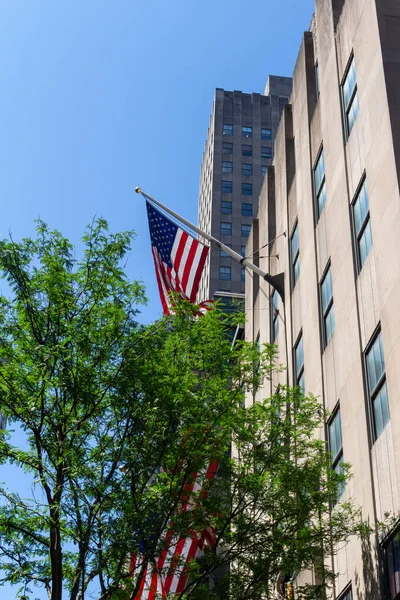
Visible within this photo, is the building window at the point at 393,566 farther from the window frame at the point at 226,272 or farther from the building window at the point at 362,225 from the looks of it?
the window frame at the point at 226,272

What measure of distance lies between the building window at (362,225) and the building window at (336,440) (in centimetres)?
450

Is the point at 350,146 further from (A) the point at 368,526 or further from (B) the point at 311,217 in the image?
(A) the point at 368,526

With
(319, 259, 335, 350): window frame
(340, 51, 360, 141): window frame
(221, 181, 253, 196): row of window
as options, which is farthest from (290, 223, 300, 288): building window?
(221, 181, 253, 196): row of window

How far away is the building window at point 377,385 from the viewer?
21.8 metres

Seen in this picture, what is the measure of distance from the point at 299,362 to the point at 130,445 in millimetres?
12678

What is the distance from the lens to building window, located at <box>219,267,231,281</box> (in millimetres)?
96812

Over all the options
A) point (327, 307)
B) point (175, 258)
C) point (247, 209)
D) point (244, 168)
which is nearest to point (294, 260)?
point (175, 258)

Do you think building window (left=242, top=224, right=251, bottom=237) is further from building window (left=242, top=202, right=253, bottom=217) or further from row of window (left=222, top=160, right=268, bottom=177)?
row of window (left=222, top=160, right=268, bottom=177)

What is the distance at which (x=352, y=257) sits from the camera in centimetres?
2556

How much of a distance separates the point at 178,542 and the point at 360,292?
859cm

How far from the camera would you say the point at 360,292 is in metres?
24.6

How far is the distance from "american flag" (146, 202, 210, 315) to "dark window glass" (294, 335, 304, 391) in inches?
167

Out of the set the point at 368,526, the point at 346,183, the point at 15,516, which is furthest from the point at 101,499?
the point at 346,183

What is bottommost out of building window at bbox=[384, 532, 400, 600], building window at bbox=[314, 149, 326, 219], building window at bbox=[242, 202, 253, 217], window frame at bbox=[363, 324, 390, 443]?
building window at bbox=[384, 532, 400, 600]
